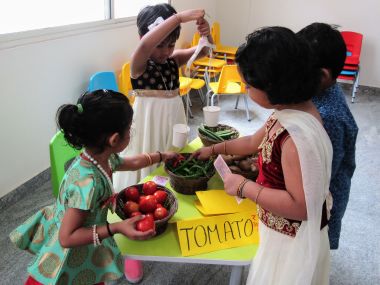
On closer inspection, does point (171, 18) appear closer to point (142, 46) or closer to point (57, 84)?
point (142, 46)

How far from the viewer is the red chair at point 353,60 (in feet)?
14.9

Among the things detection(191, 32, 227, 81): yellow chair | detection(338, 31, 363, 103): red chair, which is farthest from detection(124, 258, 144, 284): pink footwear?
detection(338, 31, 363, 103): red chair

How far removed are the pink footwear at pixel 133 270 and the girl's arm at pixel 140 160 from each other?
2.01 ft

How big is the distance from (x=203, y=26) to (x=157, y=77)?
1.11 feet

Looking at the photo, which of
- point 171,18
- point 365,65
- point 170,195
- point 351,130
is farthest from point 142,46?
point 365,65

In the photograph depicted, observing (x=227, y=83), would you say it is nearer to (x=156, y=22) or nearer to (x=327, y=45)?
(x=156, y=22)

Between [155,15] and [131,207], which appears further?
[155,15]

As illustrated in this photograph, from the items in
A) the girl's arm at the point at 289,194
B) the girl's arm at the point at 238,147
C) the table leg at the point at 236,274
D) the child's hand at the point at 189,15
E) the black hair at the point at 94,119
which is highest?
the child's hand at the point at 189,15

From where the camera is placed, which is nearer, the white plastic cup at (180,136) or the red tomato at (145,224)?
the red tomato at (145,224)

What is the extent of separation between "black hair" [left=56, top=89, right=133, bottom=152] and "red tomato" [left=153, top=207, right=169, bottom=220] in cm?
26

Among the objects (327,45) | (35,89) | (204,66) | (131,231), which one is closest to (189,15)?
(327,45)

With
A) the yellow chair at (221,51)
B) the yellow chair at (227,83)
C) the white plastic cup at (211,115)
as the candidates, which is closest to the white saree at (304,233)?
the white plastic cup at (211,115)

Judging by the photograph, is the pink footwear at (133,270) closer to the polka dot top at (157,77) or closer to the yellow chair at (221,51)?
the polka dot top at (157,77)

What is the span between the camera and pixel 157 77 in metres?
1.78
